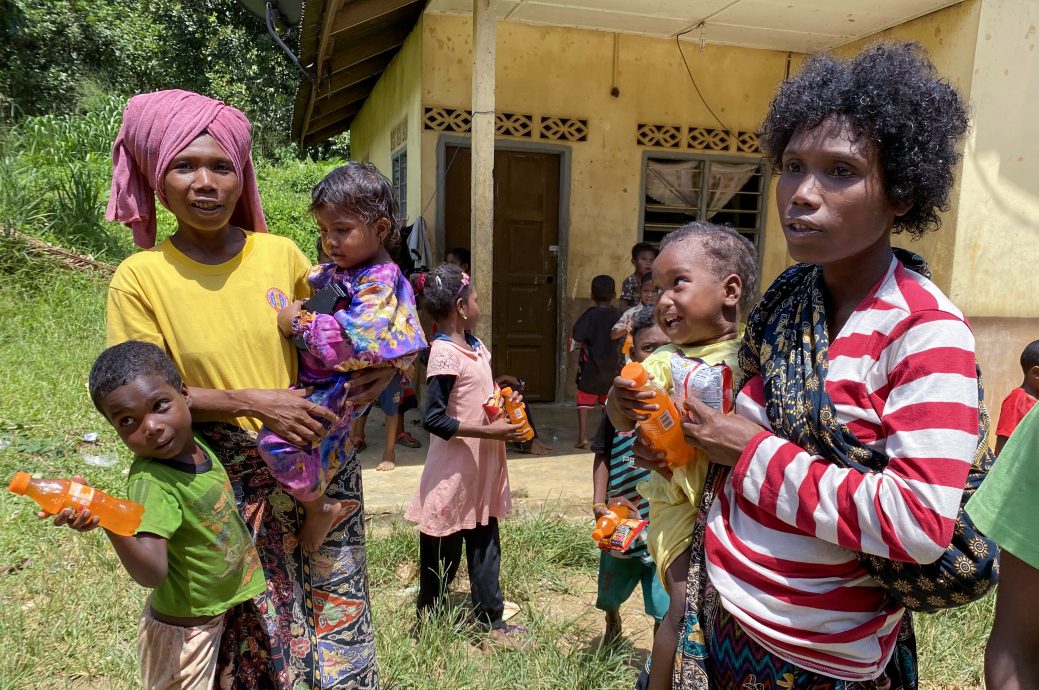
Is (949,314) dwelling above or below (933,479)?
above

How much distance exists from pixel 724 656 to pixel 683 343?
715 mm

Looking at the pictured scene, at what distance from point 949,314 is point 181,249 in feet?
5.59

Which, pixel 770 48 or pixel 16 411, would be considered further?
pixel 770 48

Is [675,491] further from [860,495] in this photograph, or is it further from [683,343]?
[860,495]

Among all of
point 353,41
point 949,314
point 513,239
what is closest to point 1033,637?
point 949,314

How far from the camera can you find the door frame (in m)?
6.10

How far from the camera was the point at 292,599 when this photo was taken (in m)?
1.97

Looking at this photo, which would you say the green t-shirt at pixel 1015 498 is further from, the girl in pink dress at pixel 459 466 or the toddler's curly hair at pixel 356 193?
the girl in pink dress at pixel 459 466

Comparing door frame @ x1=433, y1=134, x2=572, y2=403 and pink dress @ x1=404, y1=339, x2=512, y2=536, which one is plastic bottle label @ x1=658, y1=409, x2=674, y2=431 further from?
door frame @ x1=433, y1=134, x2=572, y2=403

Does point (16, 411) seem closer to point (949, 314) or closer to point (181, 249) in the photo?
point (181, 249)

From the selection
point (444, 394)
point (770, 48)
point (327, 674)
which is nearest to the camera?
point (327, 674)

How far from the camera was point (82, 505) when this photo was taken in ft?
4.33

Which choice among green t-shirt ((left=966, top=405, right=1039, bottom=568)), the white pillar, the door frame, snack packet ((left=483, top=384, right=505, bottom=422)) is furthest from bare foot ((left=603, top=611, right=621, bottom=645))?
the door frame

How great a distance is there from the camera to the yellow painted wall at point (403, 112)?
6039 millimetres
